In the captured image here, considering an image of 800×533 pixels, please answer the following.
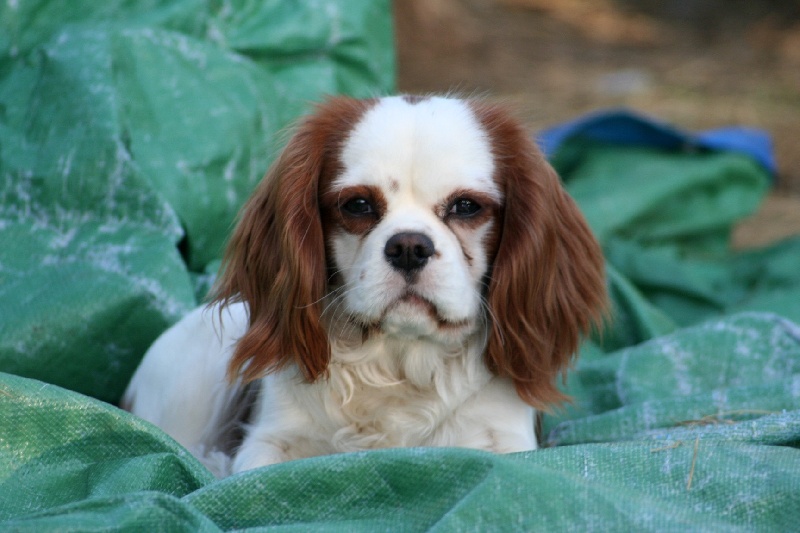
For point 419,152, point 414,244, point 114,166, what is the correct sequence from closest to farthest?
point 414,244 → point 419,152 → point 114,166

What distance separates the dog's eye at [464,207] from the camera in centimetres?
225

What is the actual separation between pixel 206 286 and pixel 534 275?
1280 mm

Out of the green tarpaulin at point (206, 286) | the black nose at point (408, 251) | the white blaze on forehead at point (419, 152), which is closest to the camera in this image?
the green tarpaulin at point (206, 286)

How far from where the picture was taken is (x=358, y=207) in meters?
2.25

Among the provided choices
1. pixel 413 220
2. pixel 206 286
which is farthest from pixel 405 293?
pixel 206 286

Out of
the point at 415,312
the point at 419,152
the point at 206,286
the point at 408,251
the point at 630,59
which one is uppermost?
the point at 419,152

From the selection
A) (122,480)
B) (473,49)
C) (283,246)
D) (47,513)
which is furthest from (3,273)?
(473,49)

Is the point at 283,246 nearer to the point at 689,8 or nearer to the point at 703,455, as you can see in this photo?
the point at 703,455

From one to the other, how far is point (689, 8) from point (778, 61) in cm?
154

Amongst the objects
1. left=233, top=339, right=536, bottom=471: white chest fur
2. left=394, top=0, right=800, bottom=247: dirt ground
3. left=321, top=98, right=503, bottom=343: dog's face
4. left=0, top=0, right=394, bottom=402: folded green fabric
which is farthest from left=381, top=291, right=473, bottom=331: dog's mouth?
left=394, top=0, right=800, bottom=247: dirt ground

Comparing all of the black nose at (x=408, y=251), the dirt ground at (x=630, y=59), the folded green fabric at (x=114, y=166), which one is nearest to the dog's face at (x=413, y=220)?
the black nose at (x=408, y=251)

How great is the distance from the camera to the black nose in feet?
6.88

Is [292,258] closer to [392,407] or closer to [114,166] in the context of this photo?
[392,407]

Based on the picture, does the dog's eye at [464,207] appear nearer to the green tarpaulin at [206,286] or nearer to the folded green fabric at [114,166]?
the green tarpaulin at [206,286]
